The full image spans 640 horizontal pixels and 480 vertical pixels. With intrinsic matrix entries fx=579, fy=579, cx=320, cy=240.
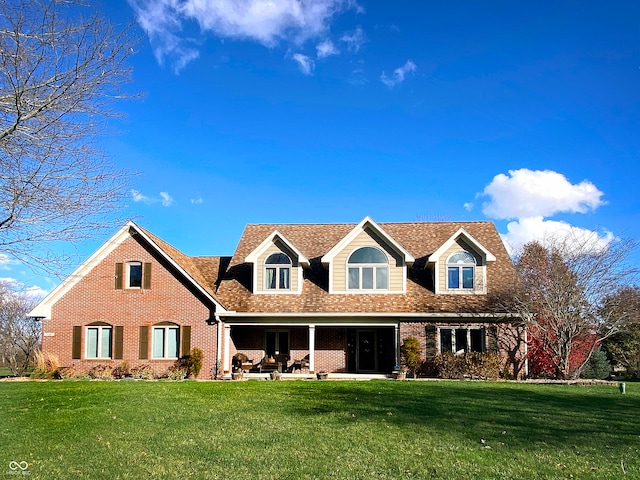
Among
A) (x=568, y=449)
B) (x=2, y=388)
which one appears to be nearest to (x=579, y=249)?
(x=568, y=449)

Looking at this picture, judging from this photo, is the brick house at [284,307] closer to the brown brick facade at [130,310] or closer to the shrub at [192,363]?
the brown brick facade at [130,310]

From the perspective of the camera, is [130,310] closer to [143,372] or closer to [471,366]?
[143,372]

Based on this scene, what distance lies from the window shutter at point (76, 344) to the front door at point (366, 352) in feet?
37.0

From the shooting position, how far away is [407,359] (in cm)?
2216

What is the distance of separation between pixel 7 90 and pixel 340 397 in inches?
413

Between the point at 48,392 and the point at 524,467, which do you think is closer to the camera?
the point at 524,467

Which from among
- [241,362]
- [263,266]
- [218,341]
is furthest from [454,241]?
[218,341]

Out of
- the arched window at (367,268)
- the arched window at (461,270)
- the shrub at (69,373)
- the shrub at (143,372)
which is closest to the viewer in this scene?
the shrub at (143,372)

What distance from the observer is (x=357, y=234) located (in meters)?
24.4

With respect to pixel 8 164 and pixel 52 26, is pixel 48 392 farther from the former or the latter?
pixel 52 26

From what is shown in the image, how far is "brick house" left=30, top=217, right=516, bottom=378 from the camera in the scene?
22719mm

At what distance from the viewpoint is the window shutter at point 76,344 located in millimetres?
22906

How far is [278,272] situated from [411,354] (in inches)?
256

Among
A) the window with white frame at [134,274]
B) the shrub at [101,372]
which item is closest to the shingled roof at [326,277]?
the window with white frame at [134,274]
